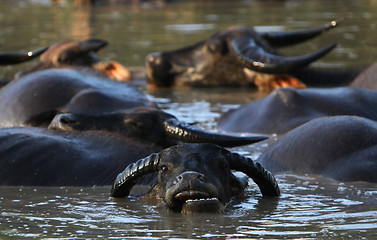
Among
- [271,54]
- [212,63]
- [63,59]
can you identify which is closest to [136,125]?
Result: [63,59]

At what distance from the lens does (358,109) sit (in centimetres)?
789

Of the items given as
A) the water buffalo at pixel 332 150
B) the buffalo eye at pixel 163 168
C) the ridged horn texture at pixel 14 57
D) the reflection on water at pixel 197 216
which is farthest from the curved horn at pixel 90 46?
the buffalo eye at pixel 163 168

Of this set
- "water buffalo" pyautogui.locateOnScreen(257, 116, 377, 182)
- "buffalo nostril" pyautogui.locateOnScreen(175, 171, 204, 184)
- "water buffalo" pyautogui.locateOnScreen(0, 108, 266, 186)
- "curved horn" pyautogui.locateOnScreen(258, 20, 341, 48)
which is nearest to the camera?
"buffalo nostril" pyautogui.locateOnScreen(175, 171, 204, 184)

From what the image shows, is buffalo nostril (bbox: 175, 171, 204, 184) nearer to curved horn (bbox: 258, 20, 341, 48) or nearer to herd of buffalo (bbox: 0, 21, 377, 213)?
herd of buffalo (bbox: 0, 21, 377, 213)

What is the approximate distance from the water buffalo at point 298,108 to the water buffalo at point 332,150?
4.63 feet

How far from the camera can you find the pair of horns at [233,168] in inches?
201

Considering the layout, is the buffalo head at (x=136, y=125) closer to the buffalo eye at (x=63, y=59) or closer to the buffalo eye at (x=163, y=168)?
the buffalo eye at (x=163, y=168)

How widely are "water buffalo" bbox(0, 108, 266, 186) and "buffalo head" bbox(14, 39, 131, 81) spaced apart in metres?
4.49

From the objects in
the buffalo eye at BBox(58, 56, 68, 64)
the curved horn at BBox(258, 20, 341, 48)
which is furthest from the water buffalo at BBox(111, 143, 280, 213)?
the curved horn at BBox(258, 20, 341, 48)

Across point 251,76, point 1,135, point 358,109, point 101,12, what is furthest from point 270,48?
point 101,12

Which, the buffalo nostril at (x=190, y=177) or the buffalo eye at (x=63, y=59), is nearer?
the buffalo nostril at (x=190, y=177)

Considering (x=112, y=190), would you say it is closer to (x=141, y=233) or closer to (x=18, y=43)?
(x=141, y=233)

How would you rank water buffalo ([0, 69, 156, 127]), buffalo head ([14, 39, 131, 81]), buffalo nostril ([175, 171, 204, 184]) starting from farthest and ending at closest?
1. buffalo head ([14, 39, 131, 81])
2. water buffalo ([0, 69, 156, 127])
3. buffalo nostril ([175, 171, 204, 184])

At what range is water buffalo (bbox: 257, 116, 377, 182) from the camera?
19.2ft
